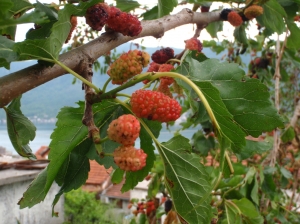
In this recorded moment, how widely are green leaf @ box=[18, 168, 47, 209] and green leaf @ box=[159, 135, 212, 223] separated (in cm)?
17

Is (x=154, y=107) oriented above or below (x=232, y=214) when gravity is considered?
above

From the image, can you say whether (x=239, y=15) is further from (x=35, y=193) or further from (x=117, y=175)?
(x=35, y=193)

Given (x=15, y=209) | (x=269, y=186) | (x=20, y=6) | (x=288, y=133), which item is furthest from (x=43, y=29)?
(x=15, y=209)

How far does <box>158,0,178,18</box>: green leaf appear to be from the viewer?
63cm

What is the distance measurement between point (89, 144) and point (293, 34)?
0.71 meters

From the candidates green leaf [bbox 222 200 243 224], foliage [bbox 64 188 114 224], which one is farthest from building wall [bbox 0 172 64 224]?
foliage [bbox 64 188 114 224]

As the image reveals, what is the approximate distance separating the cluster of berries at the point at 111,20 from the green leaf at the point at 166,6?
0.50 ft

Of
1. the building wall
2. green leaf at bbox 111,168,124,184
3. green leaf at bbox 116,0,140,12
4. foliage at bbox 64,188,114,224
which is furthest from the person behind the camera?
foliage at bbox 64,188,114,224

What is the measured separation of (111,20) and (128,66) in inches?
3.7

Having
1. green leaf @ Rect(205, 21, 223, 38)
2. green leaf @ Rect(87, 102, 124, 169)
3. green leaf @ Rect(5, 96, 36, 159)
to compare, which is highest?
green leaf @ Rect(87, 102, 124, 169)

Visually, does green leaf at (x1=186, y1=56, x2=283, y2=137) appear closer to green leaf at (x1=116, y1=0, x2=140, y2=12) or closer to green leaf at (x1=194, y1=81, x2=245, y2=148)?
green leaf at (x1=194, y1=81, x2=245, y2=148)

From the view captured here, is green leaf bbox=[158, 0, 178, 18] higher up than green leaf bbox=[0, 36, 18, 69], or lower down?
lower down

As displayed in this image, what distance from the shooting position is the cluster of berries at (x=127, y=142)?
0.36 metres

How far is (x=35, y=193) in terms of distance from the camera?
498mm
